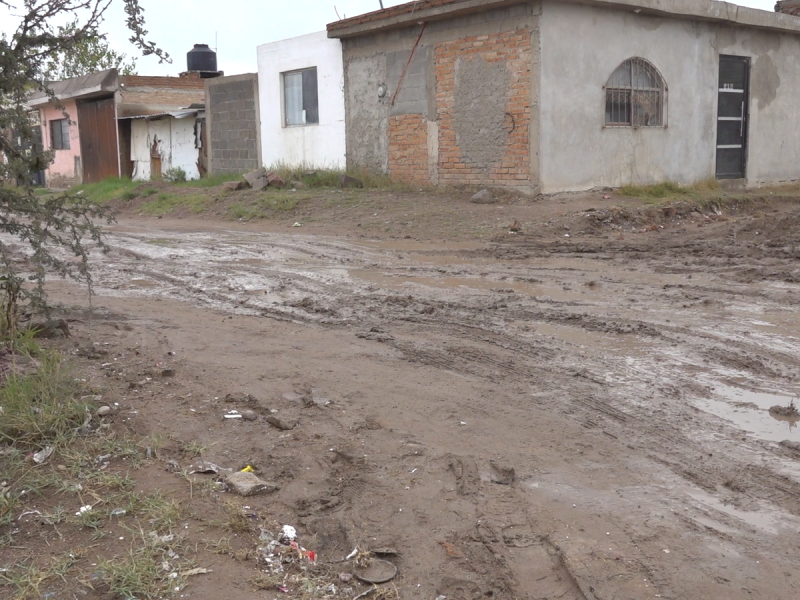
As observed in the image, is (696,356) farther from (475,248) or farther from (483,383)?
(475,248)

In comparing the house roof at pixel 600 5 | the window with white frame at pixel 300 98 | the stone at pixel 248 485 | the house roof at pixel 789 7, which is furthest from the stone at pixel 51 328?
the house roof at pixel 789 7

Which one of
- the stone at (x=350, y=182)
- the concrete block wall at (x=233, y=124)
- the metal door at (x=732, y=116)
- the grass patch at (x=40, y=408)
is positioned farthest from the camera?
the concrete block wall at (x=233, y=124)

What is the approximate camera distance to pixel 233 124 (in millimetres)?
19438

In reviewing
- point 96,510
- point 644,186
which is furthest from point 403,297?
point 644,186

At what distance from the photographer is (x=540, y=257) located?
9.30 meters

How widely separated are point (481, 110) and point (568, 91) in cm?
146

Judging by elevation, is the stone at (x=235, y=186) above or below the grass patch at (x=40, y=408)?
above

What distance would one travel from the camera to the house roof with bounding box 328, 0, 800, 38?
13.2 meters

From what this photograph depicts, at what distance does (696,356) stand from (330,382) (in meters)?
2.34

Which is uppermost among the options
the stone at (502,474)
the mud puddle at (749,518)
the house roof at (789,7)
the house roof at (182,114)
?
the house roof at (789,7)

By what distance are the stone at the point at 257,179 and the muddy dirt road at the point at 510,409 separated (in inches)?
299

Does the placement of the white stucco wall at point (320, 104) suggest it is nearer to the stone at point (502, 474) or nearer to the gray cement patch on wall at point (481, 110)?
the gray cement patch on wall at point (481, 110)

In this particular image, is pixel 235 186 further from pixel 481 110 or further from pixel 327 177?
pixel 481 110

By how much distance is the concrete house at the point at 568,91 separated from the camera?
12984mm
